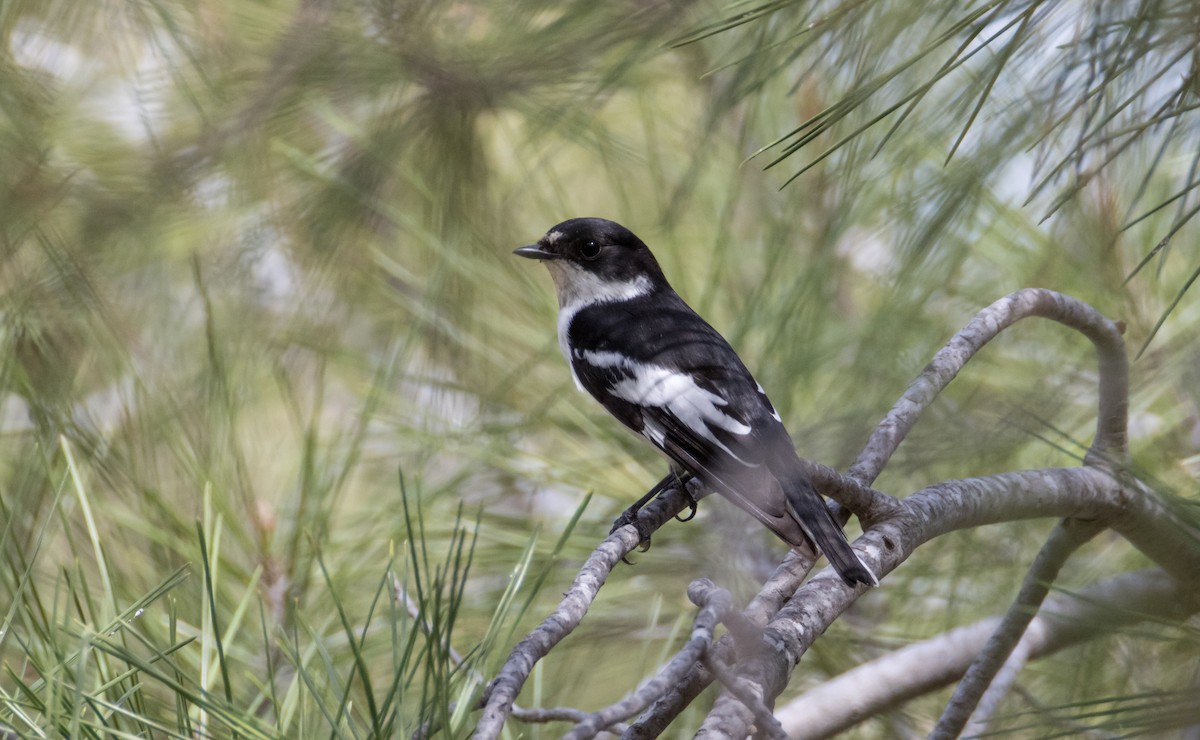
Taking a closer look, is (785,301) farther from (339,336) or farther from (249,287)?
(249,287)

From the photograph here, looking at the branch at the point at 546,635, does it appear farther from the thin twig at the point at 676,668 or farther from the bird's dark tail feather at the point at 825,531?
the bird's dark tail feather at the point at 825,531

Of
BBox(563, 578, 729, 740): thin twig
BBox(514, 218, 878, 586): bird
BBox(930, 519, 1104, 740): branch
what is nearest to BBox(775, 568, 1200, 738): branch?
BBox(930, 519, 1104, 740): branch

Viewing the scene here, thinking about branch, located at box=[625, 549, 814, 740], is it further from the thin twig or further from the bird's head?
the bird's head

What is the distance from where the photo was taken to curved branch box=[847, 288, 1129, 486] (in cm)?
158

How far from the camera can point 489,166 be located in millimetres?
2920

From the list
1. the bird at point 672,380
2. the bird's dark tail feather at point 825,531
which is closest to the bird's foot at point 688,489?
the bird at point 672,380

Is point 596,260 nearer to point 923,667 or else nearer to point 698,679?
point 923,667

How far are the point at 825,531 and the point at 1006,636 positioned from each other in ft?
0.93

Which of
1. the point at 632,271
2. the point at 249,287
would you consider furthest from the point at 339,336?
the point at 632,271

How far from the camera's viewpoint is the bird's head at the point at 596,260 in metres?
2.54

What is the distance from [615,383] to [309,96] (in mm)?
1014

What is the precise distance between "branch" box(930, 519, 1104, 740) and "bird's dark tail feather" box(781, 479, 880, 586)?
25 cm

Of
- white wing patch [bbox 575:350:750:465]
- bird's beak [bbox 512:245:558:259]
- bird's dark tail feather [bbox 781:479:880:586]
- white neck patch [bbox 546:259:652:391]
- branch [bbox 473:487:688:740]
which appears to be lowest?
branch [bbox 473:487:688:740]

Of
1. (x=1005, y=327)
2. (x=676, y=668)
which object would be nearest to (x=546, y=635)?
(x=676, y=668)
